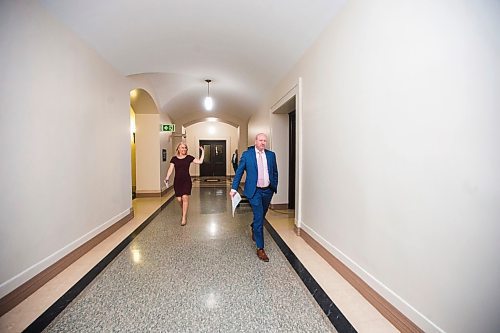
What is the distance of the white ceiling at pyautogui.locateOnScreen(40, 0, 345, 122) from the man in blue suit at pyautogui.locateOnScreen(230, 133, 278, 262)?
1.38 m

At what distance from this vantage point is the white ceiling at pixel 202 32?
2.74 m

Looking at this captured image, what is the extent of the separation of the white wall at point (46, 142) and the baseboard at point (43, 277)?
0.16 feet

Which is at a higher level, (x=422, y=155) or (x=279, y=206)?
(x=422, y=155)

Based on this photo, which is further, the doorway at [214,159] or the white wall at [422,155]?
the doorway at [214,159]

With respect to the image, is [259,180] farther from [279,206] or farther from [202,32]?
[279,206]

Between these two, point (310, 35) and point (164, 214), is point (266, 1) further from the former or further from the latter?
point (164, 214)

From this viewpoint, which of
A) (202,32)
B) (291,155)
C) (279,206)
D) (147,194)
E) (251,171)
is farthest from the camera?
(147,194)

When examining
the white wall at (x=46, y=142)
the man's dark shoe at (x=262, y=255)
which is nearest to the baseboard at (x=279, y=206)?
the man's dark shoe at (x=262, y=255)

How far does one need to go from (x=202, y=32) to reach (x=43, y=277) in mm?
3313

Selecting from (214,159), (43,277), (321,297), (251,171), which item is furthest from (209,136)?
(321,297)

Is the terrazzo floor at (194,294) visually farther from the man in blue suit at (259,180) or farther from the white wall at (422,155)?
the white wall at (422,155)

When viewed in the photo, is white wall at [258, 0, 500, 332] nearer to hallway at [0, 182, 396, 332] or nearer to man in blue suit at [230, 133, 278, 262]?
hallway at [0, 182, 396, 332]

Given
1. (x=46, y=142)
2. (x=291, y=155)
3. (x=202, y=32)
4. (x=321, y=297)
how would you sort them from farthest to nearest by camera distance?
(x=291, y=155), (x=202, y=32), (x=46, y=142), (x=321, y=297)

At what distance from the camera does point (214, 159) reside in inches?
666
